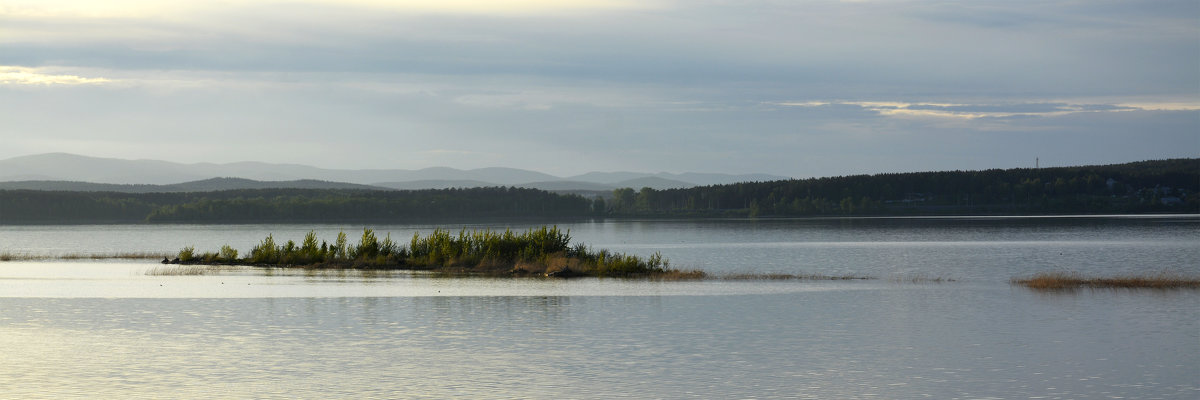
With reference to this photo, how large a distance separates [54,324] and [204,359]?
310 inches

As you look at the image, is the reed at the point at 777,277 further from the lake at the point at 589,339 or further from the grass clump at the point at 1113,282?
the grass clump at the point at 1113,282

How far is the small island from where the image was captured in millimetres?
44094

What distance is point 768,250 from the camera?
245 ft

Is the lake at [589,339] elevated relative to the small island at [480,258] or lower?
lower

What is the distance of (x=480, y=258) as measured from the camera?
156ft

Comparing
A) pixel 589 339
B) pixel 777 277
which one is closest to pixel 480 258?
pixel 777 277

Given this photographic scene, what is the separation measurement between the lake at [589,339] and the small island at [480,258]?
3.31m

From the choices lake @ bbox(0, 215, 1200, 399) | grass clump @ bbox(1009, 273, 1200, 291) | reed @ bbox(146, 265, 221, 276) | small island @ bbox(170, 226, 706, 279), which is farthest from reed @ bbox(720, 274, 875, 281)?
reed @ bbox(146, 265, 221, 276)

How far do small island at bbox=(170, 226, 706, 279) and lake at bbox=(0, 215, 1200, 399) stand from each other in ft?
10.9

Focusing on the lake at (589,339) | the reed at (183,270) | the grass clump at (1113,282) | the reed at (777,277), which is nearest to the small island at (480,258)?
the reed at (777,277)

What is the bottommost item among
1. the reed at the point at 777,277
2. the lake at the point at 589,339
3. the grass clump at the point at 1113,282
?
the lake at the point at 589,339

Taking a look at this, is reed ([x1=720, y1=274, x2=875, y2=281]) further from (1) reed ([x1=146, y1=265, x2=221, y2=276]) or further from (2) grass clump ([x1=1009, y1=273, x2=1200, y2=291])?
(1) reed ([x1=146, y1=265, x2=221, y2=276])

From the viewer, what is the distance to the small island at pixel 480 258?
4409cm

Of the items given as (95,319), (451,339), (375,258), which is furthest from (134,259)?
(451,339)
